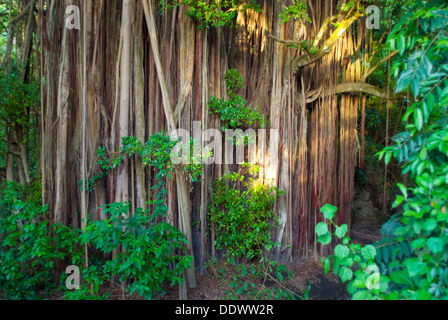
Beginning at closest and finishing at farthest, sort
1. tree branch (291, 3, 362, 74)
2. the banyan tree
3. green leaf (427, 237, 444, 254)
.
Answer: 1. green leaf (427, 237, 444, 254)
2. the banyan tree
3. tree branch (291, 3, 362, 74)

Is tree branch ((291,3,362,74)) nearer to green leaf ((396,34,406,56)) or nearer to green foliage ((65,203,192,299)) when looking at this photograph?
green leaf ((396,34,406,56))

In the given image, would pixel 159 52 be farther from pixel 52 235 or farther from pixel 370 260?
pixel 370 260

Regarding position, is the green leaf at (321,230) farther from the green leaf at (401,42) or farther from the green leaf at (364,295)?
the green leaf at (401,42)

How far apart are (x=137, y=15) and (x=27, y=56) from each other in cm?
216

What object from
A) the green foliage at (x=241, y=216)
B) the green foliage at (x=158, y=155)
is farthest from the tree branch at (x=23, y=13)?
the green foliage at (x=241, y=216)

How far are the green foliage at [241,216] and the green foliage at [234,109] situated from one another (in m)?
0.70

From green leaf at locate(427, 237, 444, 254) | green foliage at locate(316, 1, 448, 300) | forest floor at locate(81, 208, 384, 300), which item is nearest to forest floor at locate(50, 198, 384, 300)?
forest floor at locate(81, 208, 384, 300)

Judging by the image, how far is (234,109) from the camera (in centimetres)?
329

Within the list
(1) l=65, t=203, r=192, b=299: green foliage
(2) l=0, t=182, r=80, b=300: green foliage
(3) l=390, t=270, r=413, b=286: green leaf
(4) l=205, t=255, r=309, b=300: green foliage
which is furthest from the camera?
(4) l=205, t=255, r=309, b=300: green foliage

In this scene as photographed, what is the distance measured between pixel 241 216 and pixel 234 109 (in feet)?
4.69

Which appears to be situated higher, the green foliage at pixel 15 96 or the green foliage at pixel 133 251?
the green foliage at pixel 15 96

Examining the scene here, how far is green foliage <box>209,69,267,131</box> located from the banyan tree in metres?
0.10

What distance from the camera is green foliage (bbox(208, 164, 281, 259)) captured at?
3252 mm

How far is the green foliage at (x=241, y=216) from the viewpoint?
3252mm
